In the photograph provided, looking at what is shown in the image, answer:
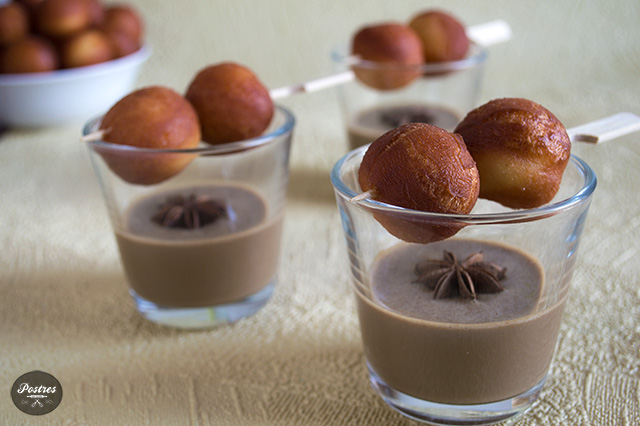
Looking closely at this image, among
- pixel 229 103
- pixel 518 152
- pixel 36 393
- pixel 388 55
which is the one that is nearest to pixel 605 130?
pixel 518 152

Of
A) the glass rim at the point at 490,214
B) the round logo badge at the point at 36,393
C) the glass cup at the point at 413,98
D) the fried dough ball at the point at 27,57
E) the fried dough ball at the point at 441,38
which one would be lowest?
the round logo badge at the point at 36,393

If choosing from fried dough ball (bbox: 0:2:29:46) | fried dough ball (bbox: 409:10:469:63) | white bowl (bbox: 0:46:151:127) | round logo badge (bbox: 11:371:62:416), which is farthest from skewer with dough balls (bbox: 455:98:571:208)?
fried dough ball (bbox: 0:2:29:46)

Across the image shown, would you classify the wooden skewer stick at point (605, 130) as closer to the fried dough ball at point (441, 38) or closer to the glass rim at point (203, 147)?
the glass rim at point (203, 147)

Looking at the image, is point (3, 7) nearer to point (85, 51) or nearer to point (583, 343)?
point (85, 51)

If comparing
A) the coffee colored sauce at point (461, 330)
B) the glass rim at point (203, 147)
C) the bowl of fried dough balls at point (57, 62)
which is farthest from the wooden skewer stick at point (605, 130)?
the bowl of fried dough balls at point (57, 62)

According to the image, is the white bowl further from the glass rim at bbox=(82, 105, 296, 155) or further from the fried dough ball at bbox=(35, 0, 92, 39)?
the glass rim at bbox=(82, 105, 296, 155)

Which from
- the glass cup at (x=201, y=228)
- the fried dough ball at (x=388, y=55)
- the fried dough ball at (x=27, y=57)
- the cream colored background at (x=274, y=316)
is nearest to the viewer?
the cream colored background at (x=274, y=316)

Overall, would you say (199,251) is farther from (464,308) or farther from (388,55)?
(388,55)
